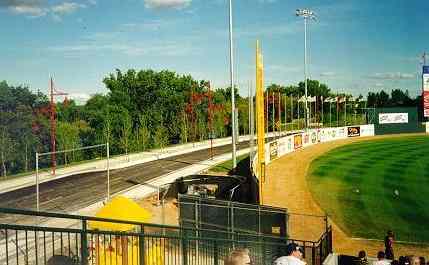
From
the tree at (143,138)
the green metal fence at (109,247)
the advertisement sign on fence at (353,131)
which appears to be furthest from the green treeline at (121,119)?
the green metal fence at (109,247)

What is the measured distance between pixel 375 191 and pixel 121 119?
5079cm

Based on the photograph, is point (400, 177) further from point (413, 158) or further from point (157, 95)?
point (157, 95)

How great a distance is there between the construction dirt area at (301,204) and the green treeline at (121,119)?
15.2 metres

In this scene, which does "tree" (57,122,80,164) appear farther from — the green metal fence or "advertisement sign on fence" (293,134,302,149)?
the green metal fence

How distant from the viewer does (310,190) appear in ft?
109

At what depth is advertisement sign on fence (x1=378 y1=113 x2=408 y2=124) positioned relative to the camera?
87.6 meters

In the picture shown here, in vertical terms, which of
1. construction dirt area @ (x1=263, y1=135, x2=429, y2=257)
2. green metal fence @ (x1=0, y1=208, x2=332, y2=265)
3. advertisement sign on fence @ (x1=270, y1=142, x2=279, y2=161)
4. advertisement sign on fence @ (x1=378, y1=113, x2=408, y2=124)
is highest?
advertisement sign on fence @ (x1=378, y1=113, x2=408, y2=124)

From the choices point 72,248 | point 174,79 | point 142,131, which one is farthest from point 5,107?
point 72,248

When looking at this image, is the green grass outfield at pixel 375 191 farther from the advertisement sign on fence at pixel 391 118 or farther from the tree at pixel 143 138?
the advertisement sign on fence at pixel 391 118

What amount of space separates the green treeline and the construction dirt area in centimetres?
1524

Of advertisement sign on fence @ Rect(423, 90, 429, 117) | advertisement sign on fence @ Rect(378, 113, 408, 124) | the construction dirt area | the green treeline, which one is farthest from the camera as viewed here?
advertisement sign on fence @ Rect(378, 113, 408, 124)

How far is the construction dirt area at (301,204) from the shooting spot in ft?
64.2

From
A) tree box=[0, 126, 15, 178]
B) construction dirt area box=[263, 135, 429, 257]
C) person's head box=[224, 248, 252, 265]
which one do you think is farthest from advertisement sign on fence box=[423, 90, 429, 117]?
person's head box=[224, 248, 252, 265]

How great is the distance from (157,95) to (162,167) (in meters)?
46.9
